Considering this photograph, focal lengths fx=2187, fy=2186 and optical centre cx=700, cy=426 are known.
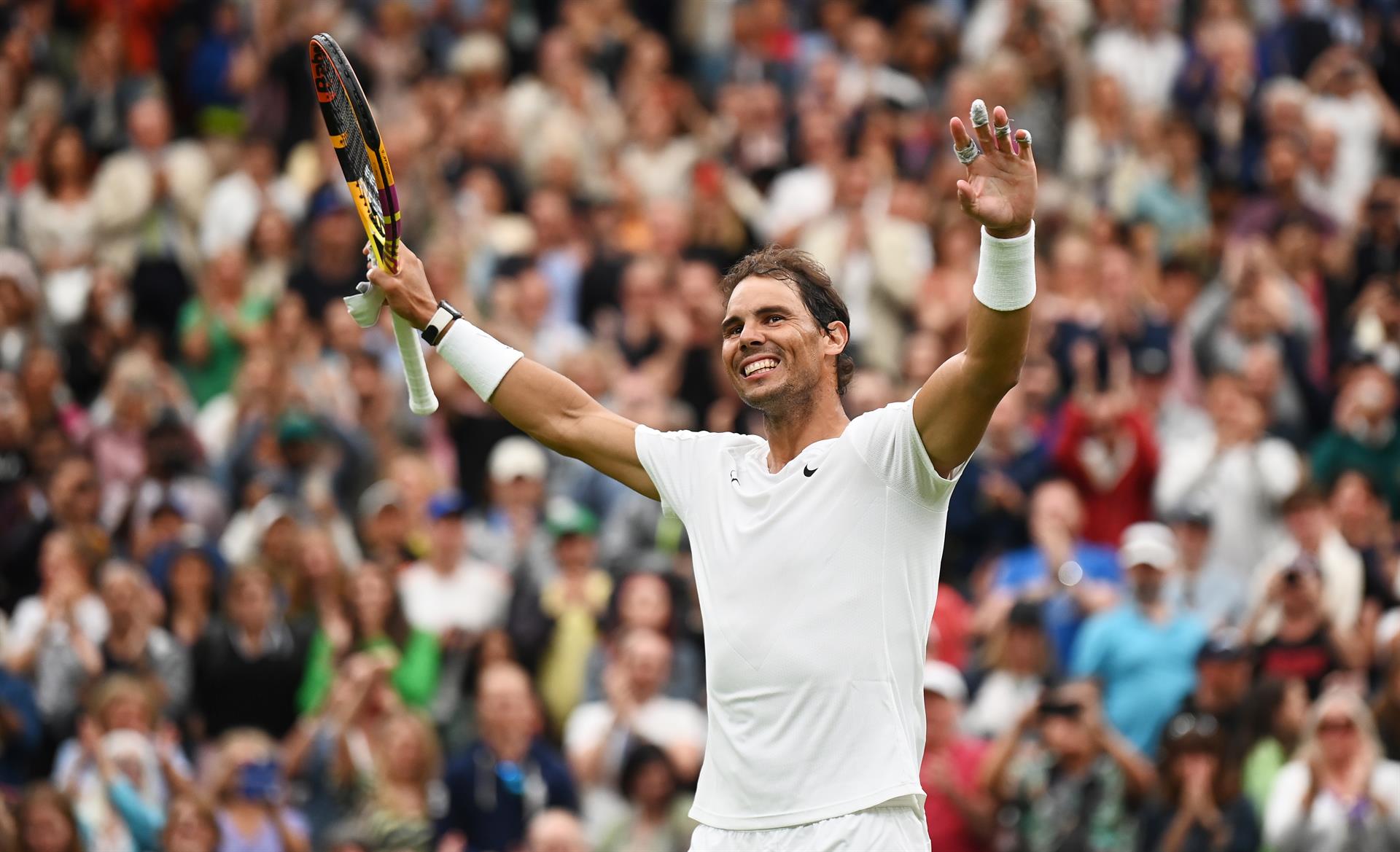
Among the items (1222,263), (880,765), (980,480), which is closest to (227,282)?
(980,480)

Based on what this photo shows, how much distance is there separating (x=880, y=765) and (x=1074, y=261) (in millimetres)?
8931

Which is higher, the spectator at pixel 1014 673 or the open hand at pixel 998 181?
the open hand at pixel 998 181

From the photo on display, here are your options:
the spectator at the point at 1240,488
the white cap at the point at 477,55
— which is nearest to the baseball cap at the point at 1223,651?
the spectator at the point at 1240,488

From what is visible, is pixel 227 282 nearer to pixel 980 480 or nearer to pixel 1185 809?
pixel 980 480

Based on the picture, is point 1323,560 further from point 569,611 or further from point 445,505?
point 445,505

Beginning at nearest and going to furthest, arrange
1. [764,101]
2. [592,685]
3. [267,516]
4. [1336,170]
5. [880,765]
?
1. [880,765]
2. [592,685]
3. [267,516]
4. [1336,170]
5. [764,101]

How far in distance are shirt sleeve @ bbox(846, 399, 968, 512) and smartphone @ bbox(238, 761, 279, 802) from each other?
232 inches

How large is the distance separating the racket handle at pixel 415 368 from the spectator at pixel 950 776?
4123 mm

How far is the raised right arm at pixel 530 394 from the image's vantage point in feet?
19.7

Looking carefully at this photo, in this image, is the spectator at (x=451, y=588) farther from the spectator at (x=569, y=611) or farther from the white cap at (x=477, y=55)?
the white cap at (x=477, y=55)

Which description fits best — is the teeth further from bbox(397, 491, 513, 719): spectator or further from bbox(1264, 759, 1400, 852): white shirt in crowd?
bbox(397, 491, 513, 719): spectator

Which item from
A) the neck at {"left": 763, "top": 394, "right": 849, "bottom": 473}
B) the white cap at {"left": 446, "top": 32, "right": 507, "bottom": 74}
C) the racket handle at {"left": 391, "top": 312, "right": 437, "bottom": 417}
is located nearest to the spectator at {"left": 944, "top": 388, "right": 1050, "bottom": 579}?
the white cap at {"left": 446, "top": 32, "right": 507, "bottom": 74}

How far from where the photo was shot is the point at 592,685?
11.3 m

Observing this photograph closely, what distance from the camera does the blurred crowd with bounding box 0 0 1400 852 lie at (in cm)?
1041
